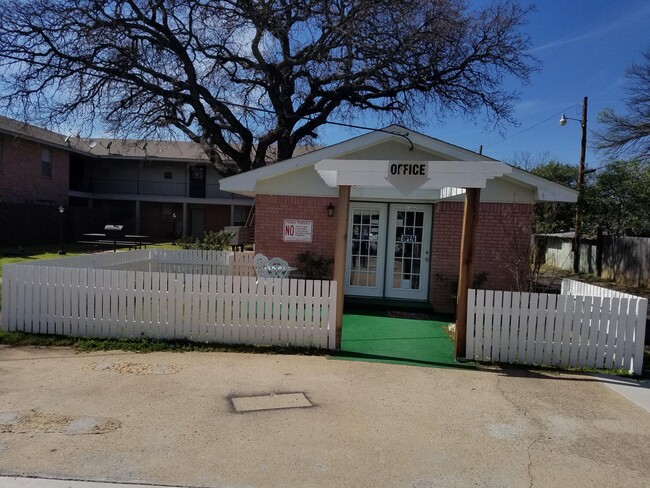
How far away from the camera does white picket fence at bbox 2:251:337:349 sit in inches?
254

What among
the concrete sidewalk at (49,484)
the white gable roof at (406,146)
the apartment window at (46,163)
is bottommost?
the concrete sidewalk at (49,484)

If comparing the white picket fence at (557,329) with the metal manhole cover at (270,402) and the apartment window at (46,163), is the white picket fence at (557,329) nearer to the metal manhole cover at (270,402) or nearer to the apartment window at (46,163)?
the metal manhole cover at (270,402)

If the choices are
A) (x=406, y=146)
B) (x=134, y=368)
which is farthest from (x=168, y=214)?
(x=134, y=368)

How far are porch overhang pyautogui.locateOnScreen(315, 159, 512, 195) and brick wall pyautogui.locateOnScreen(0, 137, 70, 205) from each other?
20276 mm

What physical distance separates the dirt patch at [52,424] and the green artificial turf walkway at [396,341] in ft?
10.3

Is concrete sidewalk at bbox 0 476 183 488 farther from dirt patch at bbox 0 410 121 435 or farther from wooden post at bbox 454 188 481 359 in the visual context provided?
wooden post at bbox 454 188 481 359

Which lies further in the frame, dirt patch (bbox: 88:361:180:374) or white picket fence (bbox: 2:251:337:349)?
white picket fence (bbox: 2:251:337:349)

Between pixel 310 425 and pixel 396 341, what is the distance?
11.1ft

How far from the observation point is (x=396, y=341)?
719cm

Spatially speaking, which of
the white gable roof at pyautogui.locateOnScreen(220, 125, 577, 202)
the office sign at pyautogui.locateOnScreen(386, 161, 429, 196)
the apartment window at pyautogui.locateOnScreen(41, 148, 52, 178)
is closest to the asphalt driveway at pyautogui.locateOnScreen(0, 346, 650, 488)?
the office sign at pyautogui.locateOnScreen(386, 161, 429, 196)

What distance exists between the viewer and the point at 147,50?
16.8m

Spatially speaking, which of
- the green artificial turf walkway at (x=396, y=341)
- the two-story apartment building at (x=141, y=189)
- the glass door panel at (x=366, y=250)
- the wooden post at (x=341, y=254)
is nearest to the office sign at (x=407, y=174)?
the wooden post at (x=341, y=254)

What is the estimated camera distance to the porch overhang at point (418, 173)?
6191 mm

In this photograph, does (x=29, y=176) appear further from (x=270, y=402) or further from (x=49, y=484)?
(x=49, y=484)
